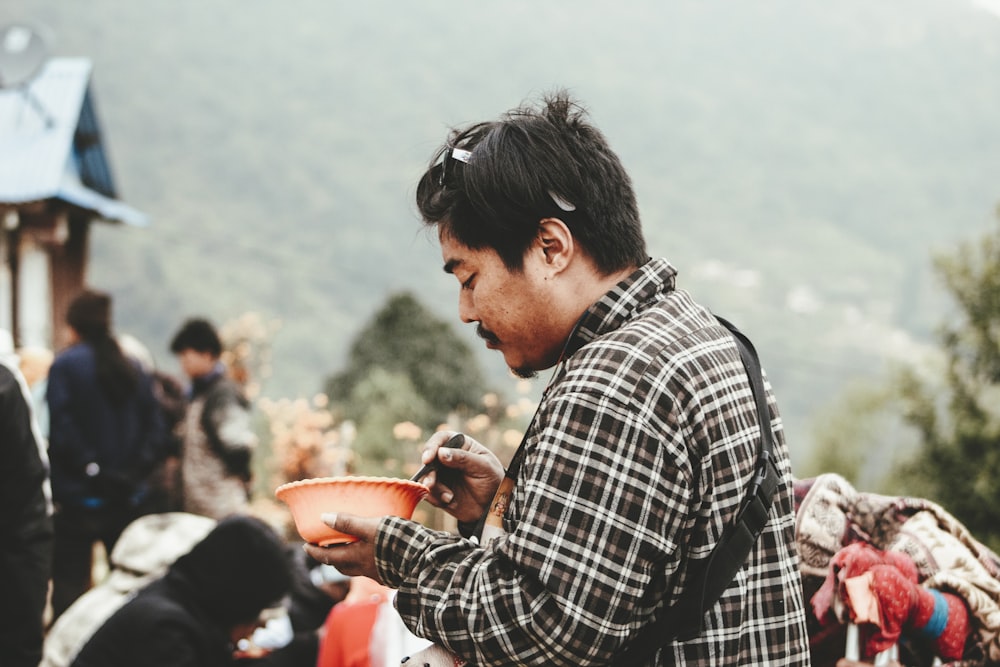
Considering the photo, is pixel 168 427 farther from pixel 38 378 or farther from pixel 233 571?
pixel 233 571

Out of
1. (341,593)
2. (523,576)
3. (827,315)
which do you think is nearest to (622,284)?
(523,576)

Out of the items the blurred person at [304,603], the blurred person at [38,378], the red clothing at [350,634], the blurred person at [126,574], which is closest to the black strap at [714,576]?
the red clothing at [350,634]

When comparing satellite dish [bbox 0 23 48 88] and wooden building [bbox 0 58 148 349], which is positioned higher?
satellite dish [bbox 0 23 48 88]

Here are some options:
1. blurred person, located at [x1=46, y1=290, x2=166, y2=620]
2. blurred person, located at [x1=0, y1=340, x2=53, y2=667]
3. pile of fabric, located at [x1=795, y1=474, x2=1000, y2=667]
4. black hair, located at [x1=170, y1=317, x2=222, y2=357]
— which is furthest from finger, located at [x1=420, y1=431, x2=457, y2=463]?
black hair, located at [x1=170, y1=317, x2=222, y2=357]

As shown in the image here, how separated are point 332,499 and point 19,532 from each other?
1437mm

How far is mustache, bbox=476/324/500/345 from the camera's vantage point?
1.47m

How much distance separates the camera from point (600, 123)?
3494cm

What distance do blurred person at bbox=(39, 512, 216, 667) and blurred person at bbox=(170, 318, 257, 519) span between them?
5.65ft

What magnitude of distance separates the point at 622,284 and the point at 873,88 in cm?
7945

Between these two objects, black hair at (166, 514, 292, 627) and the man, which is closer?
the man

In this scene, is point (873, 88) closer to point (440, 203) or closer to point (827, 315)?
point (827, 315)

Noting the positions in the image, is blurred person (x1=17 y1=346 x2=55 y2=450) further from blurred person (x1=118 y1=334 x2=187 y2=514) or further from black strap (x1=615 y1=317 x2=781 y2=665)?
black strap (x1=615 y1=317 x2=781 y2=665)

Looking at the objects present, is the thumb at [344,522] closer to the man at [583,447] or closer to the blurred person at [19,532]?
the man at [583,447]

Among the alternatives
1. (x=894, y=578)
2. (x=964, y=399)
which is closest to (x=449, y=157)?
(x=894, y=578)
